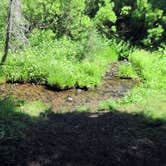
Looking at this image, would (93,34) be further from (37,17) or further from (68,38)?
(37,17)

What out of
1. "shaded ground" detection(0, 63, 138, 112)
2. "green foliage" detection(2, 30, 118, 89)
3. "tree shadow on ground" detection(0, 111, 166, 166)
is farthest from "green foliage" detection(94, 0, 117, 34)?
"tree shadow on ground" detection(0, 111, 166, 166)

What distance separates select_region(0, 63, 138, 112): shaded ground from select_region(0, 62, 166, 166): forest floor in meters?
1.39

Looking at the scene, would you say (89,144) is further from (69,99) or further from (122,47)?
(122,47)

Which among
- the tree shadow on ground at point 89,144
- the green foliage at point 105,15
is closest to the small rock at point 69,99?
the tree shadow on ground at point 89,144

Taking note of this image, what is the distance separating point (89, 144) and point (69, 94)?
18.6 ft

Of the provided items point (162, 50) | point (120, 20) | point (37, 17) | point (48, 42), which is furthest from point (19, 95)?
point (120, 20)

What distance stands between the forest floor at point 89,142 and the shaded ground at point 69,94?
1385 millimetres

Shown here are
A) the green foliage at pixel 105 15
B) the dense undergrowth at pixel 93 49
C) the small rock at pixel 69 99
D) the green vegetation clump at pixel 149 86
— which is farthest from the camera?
the green foliage at pixel 105 15

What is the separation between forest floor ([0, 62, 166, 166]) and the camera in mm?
6172

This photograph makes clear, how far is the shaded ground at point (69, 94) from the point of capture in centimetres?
1160

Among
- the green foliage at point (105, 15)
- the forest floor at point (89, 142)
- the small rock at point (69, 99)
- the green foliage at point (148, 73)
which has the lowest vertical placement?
the small rock at point (69, 99)

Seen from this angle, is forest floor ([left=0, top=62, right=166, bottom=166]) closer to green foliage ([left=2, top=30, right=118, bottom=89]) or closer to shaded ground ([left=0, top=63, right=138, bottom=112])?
shaded ground ([left=0, top=63, right=138, bottom=112])

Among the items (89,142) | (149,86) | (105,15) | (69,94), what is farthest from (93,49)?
(89,142)

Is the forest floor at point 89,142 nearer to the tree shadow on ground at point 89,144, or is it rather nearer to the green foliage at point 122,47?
the tree shadow on ground at point 89,144
